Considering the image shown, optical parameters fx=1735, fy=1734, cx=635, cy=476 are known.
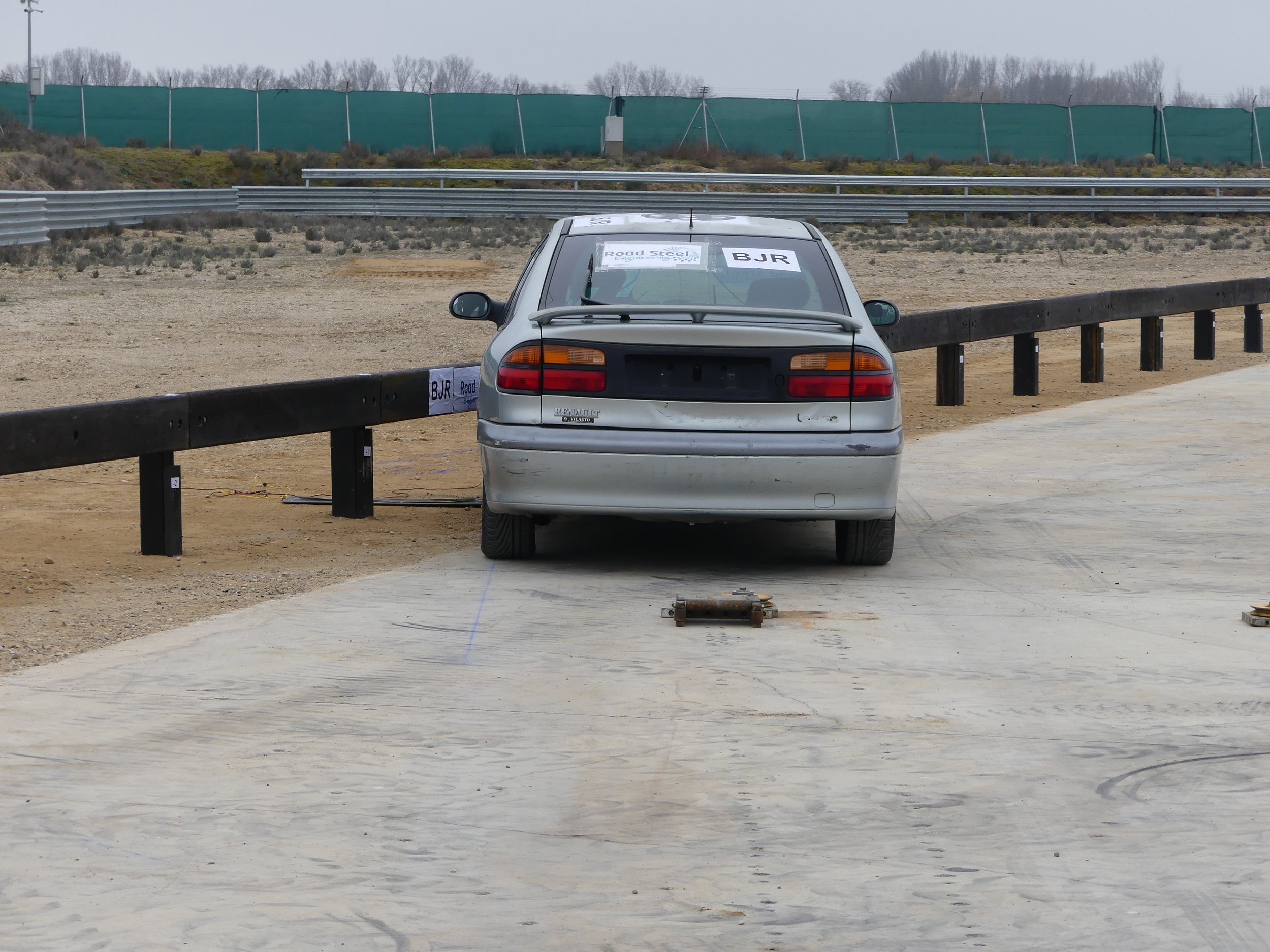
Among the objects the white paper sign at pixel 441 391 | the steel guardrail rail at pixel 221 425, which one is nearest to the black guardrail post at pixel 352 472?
the steel guardrail rail at pixel 221 425

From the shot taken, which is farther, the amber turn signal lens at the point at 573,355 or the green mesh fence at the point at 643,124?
the green mesh fence at the point at 643,124

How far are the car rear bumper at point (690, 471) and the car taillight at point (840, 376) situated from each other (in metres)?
0.17

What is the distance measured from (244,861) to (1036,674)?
2.90 metres

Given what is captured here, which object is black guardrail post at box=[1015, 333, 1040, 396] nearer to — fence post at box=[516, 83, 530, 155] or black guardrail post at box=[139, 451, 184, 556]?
black guardrail post at box=[139, 451, 184, 556]

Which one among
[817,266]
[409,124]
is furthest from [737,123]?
[817,266]

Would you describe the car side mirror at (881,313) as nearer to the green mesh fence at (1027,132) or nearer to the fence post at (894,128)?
the fence post at (894,128)

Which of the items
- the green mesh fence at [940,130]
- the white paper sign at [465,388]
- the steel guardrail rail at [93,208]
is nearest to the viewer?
the white paper sign at [465,388]

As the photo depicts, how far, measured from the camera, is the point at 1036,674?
5820mm

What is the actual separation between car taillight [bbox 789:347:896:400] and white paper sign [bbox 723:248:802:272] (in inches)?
32.7

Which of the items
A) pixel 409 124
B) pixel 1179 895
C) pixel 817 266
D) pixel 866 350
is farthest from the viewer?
pixel 409 124

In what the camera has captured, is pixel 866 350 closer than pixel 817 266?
Yes

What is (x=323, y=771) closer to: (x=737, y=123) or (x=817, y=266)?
(x=817, y=266)

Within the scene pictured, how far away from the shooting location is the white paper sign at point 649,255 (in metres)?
7.89

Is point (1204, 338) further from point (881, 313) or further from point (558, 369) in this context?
point (558, 369)
